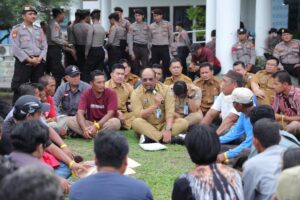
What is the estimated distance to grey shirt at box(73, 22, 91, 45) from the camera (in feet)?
36.7

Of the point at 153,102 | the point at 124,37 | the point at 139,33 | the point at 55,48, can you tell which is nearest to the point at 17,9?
the point at 55,48

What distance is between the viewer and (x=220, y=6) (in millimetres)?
12734

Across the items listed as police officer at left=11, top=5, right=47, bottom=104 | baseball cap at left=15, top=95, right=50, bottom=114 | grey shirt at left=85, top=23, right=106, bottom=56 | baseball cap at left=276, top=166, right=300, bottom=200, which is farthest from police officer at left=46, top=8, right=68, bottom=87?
baseball cap at left=276, top=166, right=300, bottom=200

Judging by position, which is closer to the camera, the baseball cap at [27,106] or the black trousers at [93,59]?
the baseball cap at [27,106]

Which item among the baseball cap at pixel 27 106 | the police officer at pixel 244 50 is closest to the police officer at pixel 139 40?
the police officer at pixel 244 50

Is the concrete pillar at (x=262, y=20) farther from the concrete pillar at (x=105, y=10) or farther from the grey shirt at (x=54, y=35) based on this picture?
the concrete pillar at (x=105, y=10)

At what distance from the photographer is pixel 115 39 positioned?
11750 mm

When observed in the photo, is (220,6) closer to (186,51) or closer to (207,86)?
(186,51)

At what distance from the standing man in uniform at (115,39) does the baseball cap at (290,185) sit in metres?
9.41

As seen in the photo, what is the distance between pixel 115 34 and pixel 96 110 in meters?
4.23

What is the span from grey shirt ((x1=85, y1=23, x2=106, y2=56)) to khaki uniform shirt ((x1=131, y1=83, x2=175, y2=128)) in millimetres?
3631

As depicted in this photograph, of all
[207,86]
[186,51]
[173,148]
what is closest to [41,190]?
[173,148]

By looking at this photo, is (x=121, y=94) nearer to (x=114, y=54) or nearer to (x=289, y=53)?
(x=114, y=54)

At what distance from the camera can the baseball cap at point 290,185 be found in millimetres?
2445
